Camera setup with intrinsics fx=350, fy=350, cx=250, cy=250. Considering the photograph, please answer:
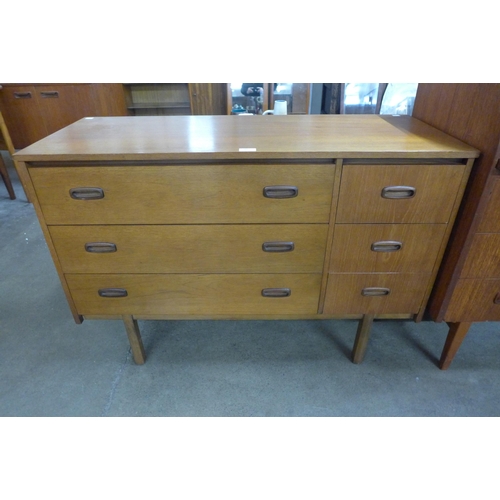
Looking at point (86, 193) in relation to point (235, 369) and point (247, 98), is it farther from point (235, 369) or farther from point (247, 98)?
point (247, 98)

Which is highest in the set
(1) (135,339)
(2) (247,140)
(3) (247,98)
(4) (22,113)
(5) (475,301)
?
(2) (247,140)

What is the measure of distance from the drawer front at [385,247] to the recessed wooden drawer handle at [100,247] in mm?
693

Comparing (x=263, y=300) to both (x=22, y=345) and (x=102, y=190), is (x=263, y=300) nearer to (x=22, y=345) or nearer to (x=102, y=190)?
(x=102, y=190)

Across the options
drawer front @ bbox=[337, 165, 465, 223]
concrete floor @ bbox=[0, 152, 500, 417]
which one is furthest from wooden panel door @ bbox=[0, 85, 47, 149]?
drawer front @ bbox=[337, 165, 465, 223]

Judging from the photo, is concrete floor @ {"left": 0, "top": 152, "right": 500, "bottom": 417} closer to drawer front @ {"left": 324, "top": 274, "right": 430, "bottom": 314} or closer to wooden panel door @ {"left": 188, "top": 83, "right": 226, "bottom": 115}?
drawer front @ {"left": 324, "top": 274, "right": 430, "bottom": 314}

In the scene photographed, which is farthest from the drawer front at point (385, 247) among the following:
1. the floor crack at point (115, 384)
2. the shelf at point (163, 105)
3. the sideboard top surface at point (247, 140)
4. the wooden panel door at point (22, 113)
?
the wooden panel door at point (22, 113)

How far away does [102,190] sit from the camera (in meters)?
1.00

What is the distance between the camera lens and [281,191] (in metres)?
0.99

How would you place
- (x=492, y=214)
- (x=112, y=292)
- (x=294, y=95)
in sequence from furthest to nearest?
(x=294, y=95) < (x=112, y=292) < (x=492, y=214)

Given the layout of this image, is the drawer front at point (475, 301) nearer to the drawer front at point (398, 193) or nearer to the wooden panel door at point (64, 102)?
the drawer front at point (398, 193)

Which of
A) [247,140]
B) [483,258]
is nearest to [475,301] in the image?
[483,258]

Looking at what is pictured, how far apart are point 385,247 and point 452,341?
519 mm

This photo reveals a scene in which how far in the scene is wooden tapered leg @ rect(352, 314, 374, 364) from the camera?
127cm
